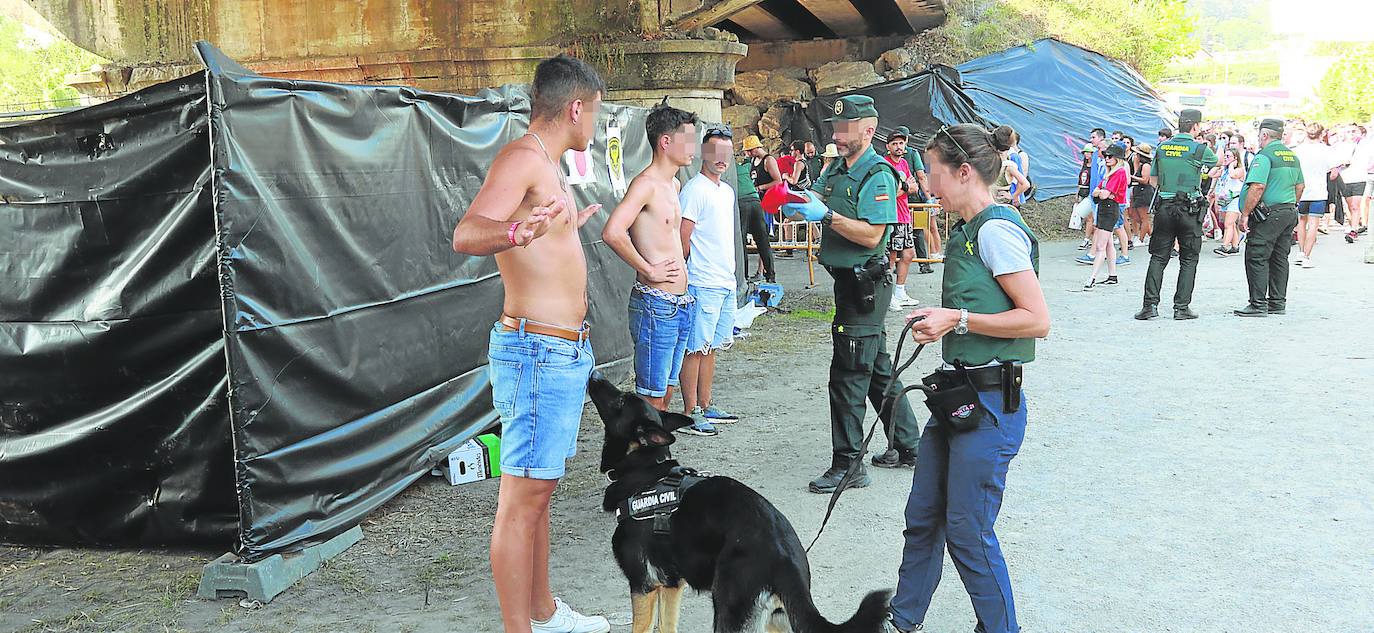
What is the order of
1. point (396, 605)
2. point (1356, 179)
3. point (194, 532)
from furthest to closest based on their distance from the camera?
point (1356, 179) < point (194, 532) < point (396, 605)

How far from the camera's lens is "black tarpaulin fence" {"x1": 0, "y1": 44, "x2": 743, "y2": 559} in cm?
425

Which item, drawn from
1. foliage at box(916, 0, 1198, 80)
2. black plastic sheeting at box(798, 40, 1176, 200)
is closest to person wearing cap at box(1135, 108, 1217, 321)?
black plastic sheeting at box(798, 40, 1176, 200)

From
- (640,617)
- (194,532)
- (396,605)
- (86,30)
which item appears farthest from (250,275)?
(86,30)

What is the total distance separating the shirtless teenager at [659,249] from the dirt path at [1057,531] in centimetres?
77

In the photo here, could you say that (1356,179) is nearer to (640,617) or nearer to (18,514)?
(640,617)

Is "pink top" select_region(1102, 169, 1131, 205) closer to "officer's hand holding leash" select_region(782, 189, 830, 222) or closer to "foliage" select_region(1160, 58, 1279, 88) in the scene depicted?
"officer's hand holding leash" select_region(782, 189, 830, 222)

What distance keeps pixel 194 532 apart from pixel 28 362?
1140 millimetres

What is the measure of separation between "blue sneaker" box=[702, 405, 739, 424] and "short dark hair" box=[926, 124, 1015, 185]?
13.0 feet

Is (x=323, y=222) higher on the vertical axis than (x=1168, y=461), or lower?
higher

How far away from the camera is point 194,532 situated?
4531mm

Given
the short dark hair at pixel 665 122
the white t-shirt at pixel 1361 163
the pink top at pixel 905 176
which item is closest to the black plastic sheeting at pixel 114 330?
the short dark hair at pixel 665 122

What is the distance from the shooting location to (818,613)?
3008 mm

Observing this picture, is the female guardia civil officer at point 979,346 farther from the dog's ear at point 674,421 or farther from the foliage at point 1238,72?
the foliage at point 1238,72

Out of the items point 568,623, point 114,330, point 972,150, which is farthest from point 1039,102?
point 114,330
